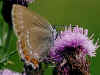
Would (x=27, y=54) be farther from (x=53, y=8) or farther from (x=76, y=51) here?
(x=53, y=8)

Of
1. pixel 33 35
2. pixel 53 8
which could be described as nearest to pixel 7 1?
pixel 33 35

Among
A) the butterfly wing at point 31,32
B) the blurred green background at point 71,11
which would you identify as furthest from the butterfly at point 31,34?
the blurred green background at point 71,11

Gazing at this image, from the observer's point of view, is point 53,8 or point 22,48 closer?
point 22,48

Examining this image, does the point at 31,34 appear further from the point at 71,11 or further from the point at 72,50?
the point at 71,11

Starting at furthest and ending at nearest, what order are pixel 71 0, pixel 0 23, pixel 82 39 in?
pixel 71 0
pixel 0 23
pixel 82 39

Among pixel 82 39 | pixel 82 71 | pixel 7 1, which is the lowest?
pixel 82 71
